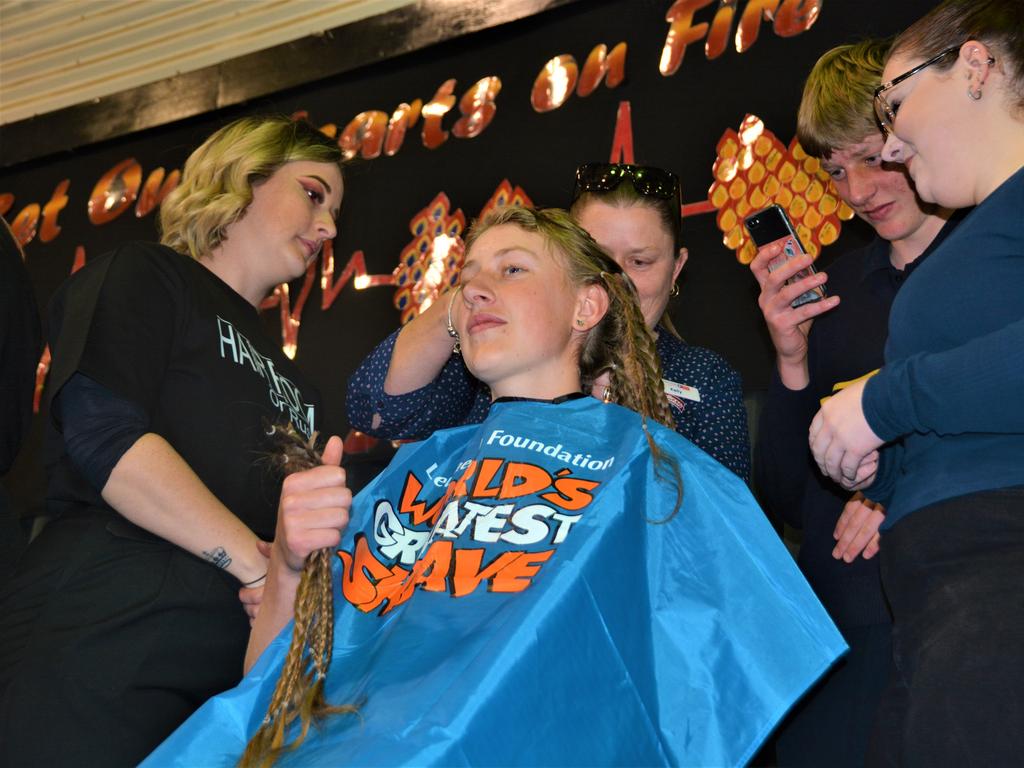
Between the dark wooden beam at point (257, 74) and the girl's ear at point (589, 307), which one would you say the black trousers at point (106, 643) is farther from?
the dark wooden beam at point (257, 74)

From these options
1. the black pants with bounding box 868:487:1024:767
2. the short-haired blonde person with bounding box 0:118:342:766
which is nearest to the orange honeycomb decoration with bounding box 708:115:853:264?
the short-haired blonde person with bounding box 0:118:342:766

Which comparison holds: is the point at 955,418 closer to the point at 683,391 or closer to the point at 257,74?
the point at 683,391

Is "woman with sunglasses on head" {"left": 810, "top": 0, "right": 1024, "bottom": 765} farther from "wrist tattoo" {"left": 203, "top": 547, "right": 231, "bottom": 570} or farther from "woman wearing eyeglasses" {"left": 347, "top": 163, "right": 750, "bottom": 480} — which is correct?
"wrist tattoo" {"left": 203, "top": 547, "right": 231, "bottom": 570}

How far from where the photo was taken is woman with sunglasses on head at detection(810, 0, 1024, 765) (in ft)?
3.84

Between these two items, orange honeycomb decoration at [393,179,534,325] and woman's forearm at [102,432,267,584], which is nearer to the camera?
woman's forearm at [102,432,267,584]

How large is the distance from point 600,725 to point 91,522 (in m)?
0.87

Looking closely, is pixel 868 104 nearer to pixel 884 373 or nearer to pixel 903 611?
pixel 884 373

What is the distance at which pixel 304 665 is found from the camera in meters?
1.45

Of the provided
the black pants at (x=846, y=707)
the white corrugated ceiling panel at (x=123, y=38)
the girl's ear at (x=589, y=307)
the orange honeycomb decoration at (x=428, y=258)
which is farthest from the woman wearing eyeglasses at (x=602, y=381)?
the white corrugated ceiling panel at (x=123, y=38)

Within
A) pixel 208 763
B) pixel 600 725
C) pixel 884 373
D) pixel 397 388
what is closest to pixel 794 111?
pixel 397 388

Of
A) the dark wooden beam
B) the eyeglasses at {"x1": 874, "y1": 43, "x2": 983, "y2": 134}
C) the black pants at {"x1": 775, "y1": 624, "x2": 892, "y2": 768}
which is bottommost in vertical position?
the black pants at {"x1": 775, "y1": 624, "x2": 892, "y2": 768}

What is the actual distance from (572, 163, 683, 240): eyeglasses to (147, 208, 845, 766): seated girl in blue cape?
0.50m

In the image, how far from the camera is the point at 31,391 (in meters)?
1.94

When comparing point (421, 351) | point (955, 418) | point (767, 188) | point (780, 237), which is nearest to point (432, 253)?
point (767, 188)
